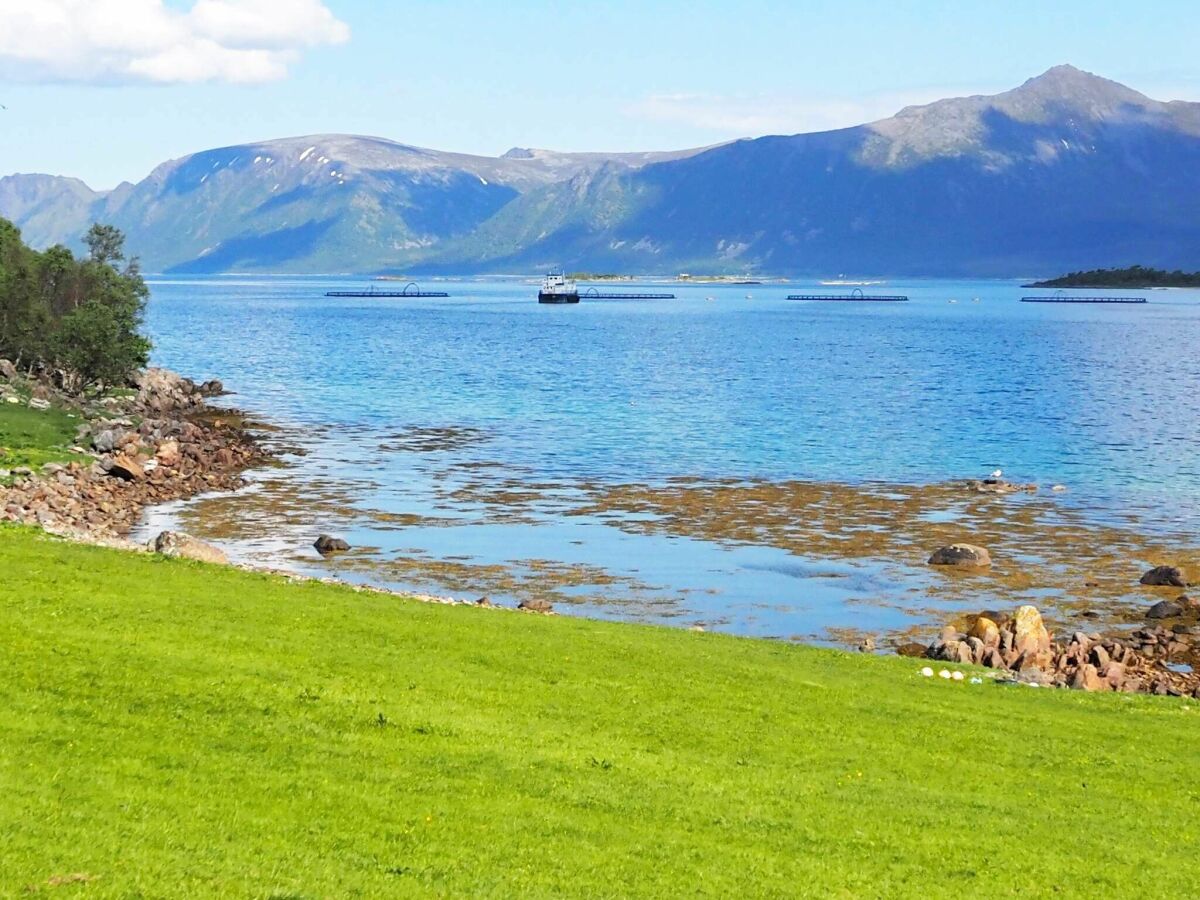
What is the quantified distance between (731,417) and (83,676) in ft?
253

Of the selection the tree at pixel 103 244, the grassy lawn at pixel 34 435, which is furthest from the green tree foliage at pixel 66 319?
the tree at pixel 103 244

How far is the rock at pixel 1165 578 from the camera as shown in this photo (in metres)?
43.2

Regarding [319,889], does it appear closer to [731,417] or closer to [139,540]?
[139,540]

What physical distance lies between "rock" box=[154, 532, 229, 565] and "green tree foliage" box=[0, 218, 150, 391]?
41995 mm

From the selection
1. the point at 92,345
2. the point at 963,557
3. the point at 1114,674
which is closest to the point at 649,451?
the point at 92,345

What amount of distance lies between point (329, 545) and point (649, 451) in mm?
31930

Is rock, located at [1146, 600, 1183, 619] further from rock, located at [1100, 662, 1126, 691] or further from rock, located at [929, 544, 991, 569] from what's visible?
rock, located at [1100, 662, 1126, 691]

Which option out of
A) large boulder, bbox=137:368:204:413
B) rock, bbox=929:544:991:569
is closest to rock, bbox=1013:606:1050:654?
rock, bbox=929:544:991:569

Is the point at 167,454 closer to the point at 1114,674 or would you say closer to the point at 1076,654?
the point at 1076,654

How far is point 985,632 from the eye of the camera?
3444 cm

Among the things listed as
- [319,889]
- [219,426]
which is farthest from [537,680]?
[219,426]

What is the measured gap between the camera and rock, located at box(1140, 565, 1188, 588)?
43250 mm

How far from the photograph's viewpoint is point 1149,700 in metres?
28.0

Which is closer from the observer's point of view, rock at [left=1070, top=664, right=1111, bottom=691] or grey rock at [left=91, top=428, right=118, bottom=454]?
rock at [left=1070, top=664, right=1111, bottom=691]
